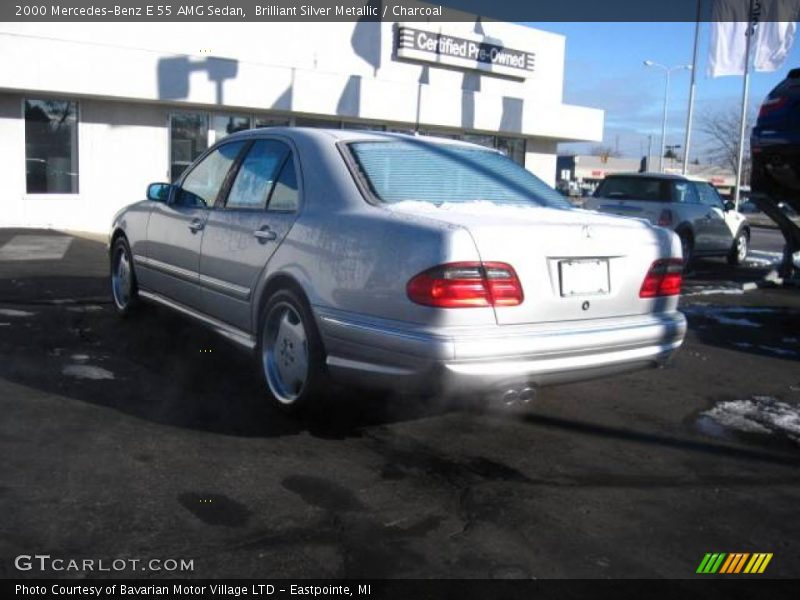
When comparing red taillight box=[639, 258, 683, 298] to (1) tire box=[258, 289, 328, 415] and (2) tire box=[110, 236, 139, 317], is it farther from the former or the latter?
(2) tire box=[110, 236, 139, 317]

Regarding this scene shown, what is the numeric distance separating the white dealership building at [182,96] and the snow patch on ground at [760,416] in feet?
43.5

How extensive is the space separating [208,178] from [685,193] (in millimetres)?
9453

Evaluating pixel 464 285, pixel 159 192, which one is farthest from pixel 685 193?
pixel 464 285

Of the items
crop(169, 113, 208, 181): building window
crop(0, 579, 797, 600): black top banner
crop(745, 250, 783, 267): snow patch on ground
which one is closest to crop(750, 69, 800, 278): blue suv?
crop(745, 250, 783, 267): snow patch on ground

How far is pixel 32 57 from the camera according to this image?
14.0 metres

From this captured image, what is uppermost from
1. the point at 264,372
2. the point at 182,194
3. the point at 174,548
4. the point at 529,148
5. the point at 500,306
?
the point at 529,148

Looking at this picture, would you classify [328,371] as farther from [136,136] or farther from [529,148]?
Answer: [529,148]

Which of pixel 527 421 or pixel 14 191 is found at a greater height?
pixel 14 191

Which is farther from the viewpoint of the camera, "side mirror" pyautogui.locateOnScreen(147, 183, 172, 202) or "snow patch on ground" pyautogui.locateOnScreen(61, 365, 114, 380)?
"side mirror" pyautogui.locateOnScreen(147, 183, 172, 202)

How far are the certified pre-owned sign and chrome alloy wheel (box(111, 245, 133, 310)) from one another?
1521 centimetres

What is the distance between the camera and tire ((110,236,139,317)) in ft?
22.0

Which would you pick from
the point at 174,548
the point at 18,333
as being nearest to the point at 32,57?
the point at 18,333

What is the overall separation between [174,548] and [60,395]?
2.19 meters

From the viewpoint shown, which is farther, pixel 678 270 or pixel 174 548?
pixel 678 270
